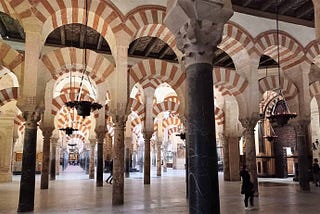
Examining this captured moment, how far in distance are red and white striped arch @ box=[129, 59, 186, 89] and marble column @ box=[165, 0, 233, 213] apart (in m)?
4.16

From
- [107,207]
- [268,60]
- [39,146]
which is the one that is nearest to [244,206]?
[107,207]

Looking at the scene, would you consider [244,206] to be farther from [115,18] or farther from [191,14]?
[115,18]

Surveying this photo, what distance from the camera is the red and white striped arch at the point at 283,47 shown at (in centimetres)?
736

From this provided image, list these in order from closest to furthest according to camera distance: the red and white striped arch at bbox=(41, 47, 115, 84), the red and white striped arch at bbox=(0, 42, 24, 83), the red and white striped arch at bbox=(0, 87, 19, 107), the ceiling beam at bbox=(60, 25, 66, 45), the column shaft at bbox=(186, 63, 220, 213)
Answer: the column shaft at bbox=(186, 63, 220, 213) → the red and white striped arch at bbox=(0, 42, 24, 83) → the red and white striped arch at bbox=(41, 47, 115, 84) → the ceiling beam at bbox=(60, 25, 66, 45) → the red and white striped arch at bbox=(0, 87, 19, 107)

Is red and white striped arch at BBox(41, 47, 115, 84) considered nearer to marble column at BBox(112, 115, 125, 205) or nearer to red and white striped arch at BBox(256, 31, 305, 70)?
marble column at BBox(112, 115, 125, 205)

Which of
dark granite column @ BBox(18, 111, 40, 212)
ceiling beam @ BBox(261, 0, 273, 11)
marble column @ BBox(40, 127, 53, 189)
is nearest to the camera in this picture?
dark granite column @ BBox(18, 111, 40, 212)

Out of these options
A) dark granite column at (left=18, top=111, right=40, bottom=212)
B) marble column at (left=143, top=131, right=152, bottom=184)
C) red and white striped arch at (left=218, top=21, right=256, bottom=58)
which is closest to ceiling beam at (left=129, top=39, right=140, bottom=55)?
red and white striped arch at (left=218, top=21, right=256, bottom=58)

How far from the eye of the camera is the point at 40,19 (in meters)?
5.36

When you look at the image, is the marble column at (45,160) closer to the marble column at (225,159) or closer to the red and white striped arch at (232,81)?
the red and white striped arch at (232,81)

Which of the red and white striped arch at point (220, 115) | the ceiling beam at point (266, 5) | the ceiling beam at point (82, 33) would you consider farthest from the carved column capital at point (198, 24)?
the red and white striped arch at point (220, 115)

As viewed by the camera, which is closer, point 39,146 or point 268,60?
point 268,60

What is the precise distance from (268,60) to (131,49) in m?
4.66

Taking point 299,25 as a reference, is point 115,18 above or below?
below

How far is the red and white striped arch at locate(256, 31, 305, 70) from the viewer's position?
290 inches
